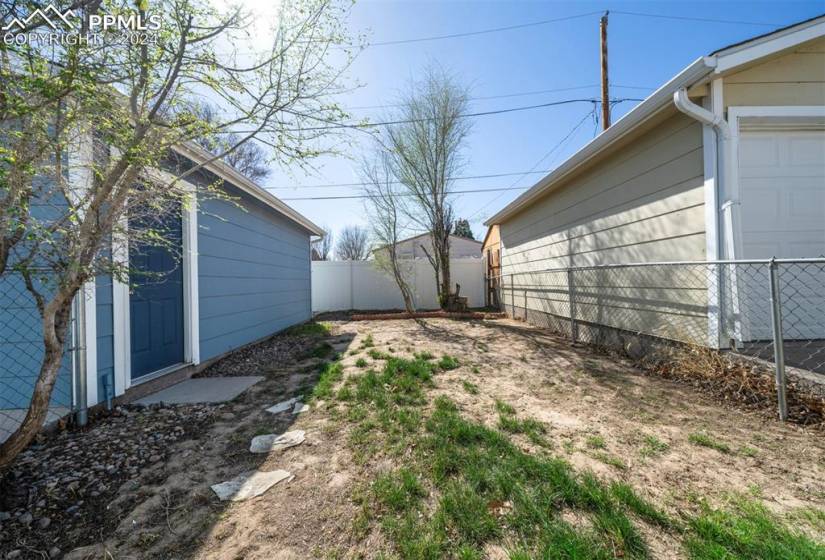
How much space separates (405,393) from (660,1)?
8142mm

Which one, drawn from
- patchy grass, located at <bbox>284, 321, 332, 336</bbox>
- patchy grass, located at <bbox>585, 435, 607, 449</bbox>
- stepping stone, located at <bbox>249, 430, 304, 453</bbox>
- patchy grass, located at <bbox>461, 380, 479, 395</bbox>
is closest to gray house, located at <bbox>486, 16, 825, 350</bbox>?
patchy grass, located at <bbox>585, 435, 607, 449</bbox>

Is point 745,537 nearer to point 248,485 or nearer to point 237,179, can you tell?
point 248,485

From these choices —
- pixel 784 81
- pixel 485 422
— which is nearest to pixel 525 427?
pixel 485 422

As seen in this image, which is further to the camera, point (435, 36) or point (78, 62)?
point (435, 36)

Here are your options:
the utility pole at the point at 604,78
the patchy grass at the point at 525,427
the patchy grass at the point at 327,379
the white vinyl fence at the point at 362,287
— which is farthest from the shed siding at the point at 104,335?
the white vinyl fence at the point at 362,287

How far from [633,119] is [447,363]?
11.6ft

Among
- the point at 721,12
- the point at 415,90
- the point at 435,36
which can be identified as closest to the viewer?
the point at 721,12

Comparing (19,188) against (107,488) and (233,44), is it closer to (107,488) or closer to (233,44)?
(233,44)

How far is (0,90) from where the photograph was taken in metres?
1.50

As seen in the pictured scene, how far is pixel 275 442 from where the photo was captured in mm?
2330

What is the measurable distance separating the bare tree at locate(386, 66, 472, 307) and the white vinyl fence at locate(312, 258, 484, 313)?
286 cm

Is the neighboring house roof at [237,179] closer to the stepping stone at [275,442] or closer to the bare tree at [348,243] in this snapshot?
the stepping stone at [275,442]

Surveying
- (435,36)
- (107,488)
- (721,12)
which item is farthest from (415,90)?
(107,488)

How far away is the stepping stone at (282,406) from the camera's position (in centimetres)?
292
